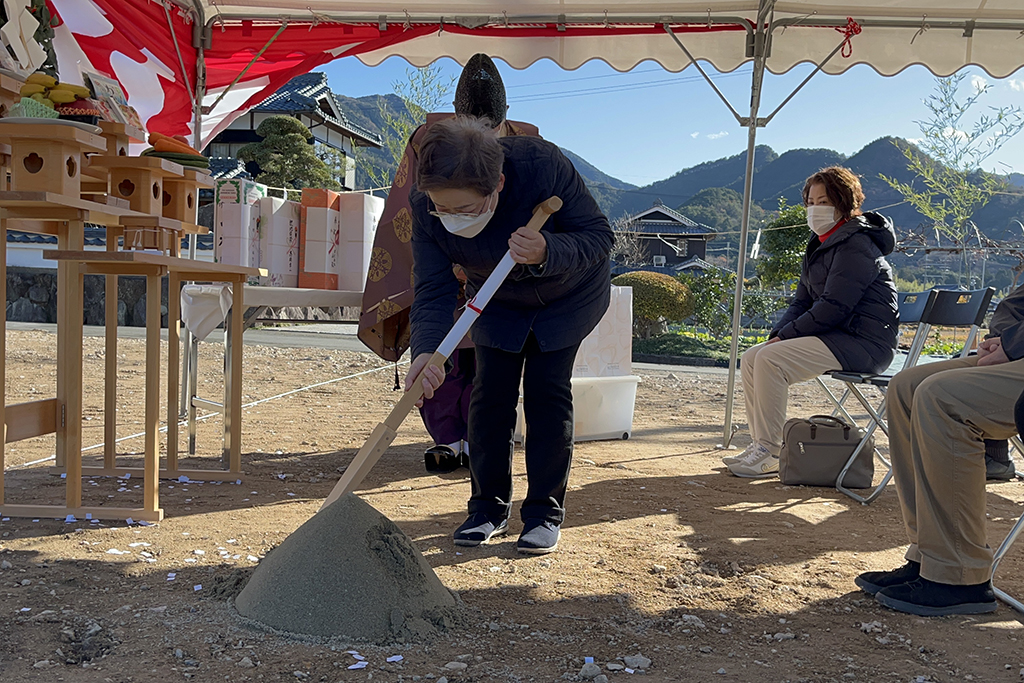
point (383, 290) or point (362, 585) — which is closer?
point (362, 585)

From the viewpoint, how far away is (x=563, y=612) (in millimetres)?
2000

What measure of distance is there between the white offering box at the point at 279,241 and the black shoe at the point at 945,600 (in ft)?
8.73

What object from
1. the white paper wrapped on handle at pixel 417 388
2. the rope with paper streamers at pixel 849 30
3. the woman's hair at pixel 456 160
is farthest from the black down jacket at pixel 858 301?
the woman's hair at pixel 456 160

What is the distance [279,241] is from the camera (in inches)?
143

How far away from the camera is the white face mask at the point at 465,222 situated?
2.08 meters

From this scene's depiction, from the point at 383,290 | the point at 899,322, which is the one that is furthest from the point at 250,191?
the point at 899,322

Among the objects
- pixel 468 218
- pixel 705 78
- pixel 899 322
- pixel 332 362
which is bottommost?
pixel 332 362

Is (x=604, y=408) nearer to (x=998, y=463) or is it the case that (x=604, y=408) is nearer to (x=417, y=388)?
(x=998, y=463)

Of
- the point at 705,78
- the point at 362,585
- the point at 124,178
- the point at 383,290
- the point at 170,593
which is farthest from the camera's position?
the point at 705,78

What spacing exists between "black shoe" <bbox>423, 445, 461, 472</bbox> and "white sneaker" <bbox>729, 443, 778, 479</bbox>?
1306 millimetres

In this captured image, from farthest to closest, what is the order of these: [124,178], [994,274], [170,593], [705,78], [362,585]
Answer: [994,274] → [705,78] → [124,178] → [170,593] → [362,585]

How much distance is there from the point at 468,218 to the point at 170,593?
1.15 metres

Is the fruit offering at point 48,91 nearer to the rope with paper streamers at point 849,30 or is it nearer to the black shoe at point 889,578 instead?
the black shoe at point 889,578

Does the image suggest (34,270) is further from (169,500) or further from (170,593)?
(170,593)
